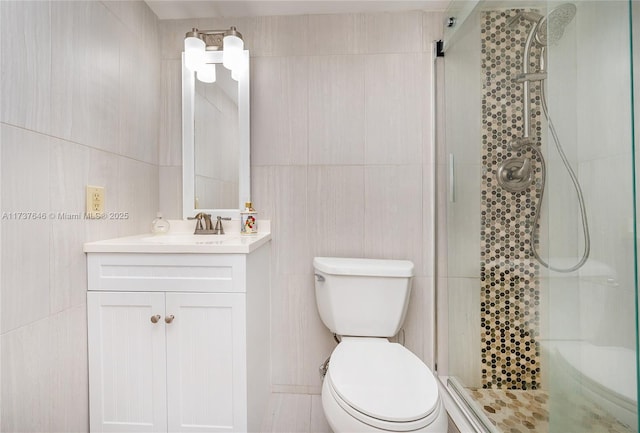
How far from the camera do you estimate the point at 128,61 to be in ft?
4.76

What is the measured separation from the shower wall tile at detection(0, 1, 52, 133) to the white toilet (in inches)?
45.6

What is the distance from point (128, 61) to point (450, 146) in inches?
61.6

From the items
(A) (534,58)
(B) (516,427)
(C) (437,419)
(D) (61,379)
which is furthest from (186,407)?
(A) (534,58)

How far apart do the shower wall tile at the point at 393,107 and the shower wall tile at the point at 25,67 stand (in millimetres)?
1291

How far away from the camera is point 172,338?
114cm

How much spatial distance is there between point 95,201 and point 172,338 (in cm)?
60

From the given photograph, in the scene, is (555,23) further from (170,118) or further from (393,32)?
(170,118)

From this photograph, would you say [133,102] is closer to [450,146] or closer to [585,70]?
[450,146]

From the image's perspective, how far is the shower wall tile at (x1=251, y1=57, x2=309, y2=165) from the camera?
5.50 ft

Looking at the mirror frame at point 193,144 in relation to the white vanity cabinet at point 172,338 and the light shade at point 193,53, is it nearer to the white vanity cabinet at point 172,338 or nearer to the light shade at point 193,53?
the light shade at point 193,53

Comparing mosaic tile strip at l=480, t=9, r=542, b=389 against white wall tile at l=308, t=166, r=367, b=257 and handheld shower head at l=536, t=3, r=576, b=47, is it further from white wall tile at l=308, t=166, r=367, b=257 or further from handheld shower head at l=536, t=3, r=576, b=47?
white wall tile at l=308, t=166, r=367, b=257

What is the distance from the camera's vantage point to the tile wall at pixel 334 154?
5.43 feet

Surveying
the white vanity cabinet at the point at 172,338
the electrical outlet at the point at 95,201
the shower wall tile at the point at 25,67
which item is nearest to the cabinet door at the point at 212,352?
the white vanity cabinet at the point at 172,338

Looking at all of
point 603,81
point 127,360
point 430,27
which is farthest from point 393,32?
point 127,360
